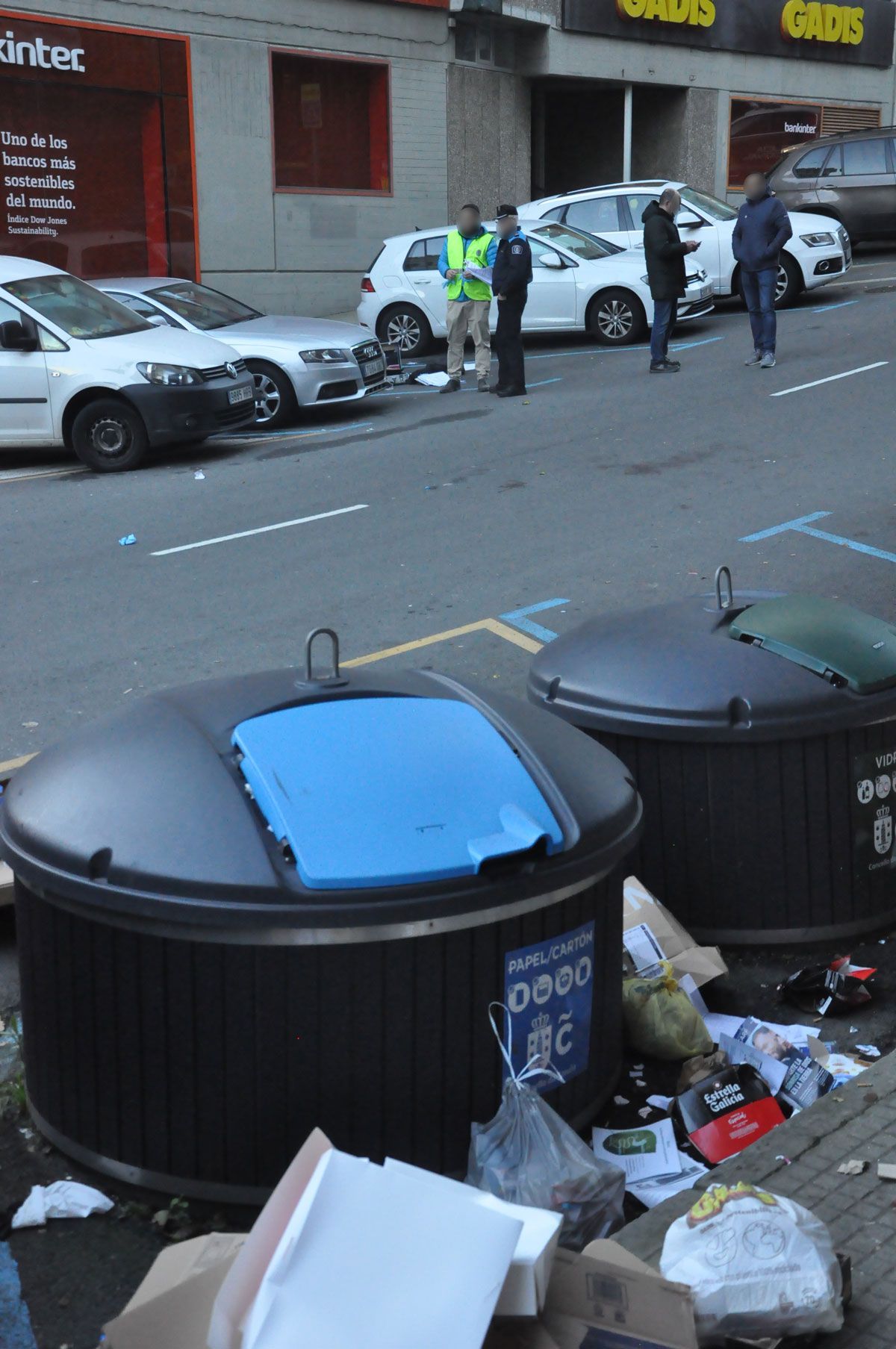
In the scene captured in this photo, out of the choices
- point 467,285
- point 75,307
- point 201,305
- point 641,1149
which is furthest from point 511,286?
point 641,1149

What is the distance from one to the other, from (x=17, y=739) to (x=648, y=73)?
2588cm

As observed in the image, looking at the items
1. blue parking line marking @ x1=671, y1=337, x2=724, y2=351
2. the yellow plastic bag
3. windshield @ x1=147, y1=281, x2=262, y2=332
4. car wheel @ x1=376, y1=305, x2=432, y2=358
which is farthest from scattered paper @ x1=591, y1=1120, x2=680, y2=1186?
car wheel @ x1=376, y1=305, x2=432, y2=358

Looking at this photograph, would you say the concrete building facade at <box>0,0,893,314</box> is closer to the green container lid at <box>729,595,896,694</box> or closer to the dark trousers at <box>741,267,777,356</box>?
the dark trousers at <box>741,267,777,356</box>

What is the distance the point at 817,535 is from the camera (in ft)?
32.5

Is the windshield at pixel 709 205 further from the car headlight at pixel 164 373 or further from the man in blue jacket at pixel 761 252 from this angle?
the car headlight at pixel 164 373

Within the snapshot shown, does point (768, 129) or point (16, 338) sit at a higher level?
point (768, 129)

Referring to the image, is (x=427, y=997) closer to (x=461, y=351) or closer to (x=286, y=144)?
(x=461, y=351)

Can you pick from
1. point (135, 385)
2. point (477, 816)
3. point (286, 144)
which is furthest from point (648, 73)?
point (477, 816)

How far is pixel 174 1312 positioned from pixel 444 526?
811 cm

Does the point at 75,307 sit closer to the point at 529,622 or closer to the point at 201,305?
the point at 201,305

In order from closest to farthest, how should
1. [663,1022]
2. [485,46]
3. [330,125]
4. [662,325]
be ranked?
[663,1022] < [662,325] < [330,125] < [485,46]

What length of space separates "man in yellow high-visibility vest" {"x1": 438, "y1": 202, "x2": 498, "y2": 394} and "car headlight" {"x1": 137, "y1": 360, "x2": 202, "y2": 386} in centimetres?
363

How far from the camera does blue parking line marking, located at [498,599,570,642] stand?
7934 mm

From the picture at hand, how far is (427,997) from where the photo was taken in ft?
10.8
